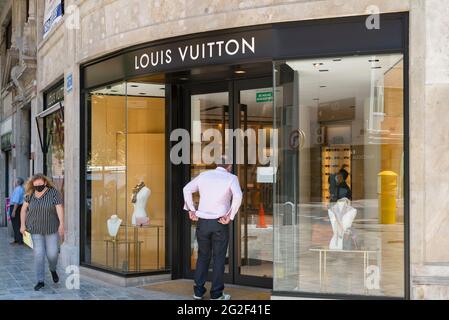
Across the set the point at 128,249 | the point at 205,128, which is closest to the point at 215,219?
the point at 205,128

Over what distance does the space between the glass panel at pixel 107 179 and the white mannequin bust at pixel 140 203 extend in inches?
6.0

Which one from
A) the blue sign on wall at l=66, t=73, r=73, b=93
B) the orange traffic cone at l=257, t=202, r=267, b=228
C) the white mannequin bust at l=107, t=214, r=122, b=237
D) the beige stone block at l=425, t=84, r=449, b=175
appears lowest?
the white mannequin bust at l=107, t=214, r=122, b=237

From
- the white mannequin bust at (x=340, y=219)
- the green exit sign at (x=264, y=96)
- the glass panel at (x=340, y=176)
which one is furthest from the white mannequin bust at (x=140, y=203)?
the white mannequin bust at (x=340, y=219)

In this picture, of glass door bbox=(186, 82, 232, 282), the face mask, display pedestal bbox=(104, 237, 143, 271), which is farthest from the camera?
display pedestal bbox=(104, 237, 143, 271)

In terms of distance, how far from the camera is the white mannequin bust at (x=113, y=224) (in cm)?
905

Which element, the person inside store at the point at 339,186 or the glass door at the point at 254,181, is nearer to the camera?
the person inside store at the point at 339,186

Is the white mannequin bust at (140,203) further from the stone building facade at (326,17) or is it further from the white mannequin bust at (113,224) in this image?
the stone building facade at (326,17)

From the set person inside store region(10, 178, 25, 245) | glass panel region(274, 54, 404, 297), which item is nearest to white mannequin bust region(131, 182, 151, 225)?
glass panel region(274, 54, 404, 297)

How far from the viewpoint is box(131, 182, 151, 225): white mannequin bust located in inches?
351

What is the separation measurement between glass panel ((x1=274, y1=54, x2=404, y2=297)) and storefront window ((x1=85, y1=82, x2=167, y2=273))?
2.53 m

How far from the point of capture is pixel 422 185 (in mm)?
6055

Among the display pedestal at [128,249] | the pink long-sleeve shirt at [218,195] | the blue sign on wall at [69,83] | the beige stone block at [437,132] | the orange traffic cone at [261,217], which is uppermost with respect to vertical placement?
the blue sign on wall at [69,83]

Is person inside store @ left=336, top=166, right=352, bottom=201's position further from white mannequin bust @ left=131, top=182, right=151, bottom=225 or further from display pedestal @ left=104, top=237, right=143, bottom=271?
display pedestal @ left=104, top=237, right=143, bottom=271

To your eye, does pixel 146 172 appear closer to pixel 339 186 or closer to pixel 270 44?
pixel 270 44
